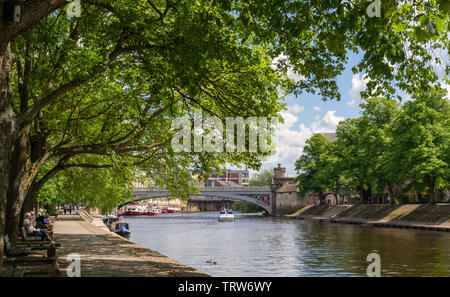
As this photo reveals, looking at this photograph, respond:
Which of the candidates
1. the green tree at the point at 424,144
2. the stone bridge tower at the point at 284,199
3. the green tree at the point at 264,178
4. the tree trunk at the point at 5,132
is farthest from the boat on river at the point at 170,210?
the tree trunk at the point at 5,132

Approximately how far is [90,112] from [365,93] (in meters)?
11.2

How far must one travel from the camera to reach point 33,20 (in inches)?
306

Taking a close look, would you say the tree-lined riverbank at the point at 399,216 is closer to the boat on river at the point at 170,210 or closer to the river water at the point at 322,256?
the river water at the point at 322,256

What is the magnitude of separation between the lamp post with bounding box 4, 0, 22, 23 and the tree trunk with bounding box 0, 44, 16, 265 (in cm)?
55

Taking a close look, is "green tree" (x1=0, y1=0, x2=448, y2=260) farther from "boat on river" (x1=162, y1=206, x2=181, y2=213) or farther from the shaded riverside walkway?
"boat on river" (x1=162, y1=206, x2=181, y2=213)

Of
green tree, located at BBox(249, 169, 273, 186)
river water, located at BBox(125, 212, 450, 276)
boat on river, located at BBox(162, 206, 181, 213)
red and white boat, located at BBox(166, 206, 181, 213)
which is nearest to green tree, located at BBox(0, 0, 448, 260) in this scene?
river water, located at BBox(125, 212, 450, 276)

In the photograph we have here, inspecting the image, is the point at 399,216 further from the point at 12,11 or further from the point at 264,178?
the point at 264,178

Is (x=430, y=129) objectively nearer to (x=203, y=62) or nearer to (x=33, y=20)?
(x=203, y=62)

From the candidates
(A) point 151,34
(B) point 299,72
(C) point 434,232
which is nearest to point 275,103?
(B) point 299,72

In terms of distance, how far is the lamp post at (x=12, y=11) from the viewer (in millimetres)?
7328

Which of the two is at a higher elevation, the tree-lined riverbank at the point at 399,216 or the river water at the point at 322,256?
the tree-lined riverbank at the point at 399,216

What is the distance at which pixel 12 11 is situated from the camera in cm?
734

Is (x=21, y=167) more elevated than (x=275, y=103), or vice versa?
(x=275, y=103)

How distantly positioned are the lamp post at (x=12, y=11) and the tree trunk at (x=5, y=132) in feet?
1.82
